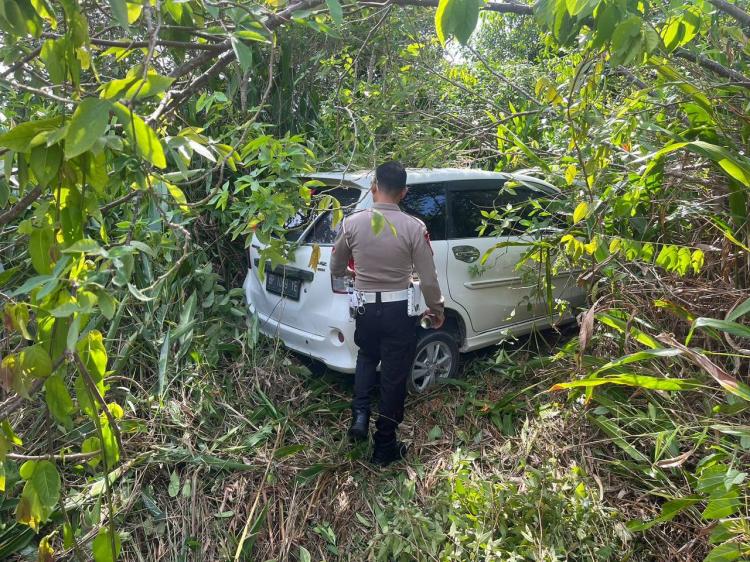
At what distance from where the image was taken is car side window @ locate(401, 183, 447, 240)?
4039mm

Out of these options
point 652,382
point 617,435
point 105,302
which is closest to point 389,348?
point 617,435

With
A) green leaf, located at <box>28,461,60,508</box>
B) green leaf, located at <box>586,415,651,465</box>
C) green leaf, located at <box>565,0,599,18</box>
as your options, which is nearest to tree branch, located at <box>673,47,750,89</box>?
green leaf, located at <box>565,0,599,18</box>

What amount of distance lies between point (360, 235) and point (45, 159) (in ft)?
7.17

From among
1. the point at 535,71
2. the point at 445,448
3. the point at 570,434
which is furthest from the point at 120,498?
the point at 535,71

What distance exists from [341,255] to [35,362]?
2220mm

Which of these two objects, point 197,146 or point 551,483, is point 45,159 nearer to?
point 197,146

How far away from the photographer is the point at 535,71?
6.42 metres

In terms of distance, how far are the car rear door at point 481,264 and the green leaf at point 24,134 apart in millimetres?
3102

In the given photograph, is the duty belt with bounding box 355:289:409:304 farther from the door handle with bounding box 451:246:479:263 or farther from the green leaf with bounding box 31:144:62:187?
the green leaf with bounding box 31:144:62:187

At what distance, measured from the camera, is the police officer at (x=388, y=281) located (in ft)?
10.9

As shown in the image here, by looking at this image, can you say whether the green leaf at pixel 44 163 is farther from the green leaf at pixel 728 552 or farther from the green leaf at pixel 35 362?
the green leaf at pixel 728 552

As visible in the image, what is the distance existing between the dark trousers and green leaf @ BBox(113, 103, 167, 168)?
2.18 metres

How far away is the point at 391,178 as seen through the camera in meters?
3.30

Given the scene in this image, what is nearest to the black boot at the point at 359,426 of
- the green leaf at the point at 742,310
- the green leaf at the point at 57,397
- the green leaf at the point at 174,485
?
the green leaf at the point at 174,485
